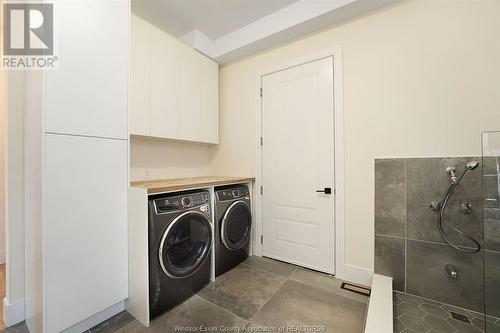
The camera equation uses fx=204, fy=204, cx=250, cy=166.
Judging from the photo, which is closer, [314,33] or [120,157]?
[120,157]

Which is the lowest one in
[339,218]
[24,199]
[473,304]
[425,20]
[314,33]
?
[473,304]

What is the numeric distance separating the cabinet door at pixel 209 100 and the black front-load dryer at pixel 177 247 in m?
1.06

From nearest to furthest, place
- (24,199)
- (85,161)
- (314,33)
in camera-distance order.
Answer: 1. (85,161)
2. (24,199)
3. (314,33)

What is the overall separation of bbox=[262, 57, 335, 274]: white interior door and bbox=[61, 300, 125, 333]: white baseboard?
150cm

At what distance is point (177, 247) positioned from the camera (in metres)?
1.62

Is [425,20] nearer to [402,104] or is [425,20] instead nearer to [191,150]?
[402,104]

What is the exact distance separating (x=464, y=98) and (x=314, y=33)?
4.69 feet

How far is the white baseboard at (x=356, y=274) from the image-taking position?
1868 millimetres

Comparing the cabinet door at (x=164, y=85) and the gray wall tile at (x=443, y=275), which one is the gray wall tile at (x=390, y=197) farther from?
the cabinet door at (x=164, y=85)

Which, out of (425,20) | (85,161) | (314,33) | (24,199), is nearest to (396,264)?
(425,20)

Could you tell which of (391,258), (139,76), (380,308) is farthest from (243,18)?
(380,308)

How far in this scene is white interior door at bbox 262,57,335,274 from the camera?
82.0 inches

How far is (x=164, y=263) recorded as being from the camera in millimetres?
1486

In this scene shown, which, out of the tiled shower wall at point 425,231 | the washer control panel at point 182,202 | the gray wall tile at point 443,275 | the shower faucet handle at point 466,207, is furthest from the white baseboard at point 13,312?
the shower faucet handle at point 466,207
